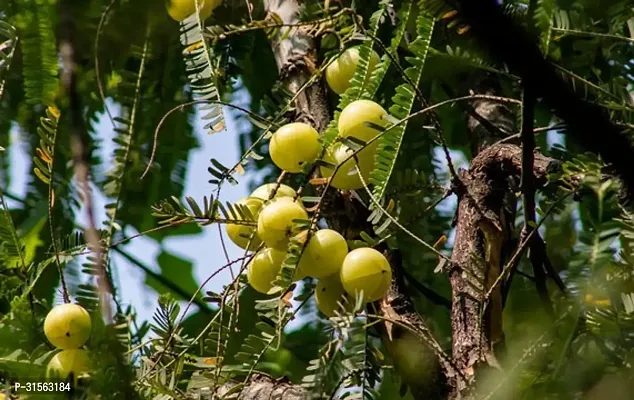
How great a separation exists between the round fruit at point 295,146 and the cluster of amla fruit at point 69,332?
241mm

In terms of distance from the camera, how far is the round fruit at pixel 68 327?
2.71 feet

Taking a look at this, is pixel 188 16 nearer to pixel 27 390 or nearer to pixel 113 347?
pixel 27 390

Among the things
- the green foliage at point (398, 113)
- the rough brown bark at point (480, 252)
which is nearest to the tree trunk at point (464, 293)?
the rough brown bark at point (480, 252)

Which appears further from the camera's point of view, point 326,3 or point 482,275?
point 326,3

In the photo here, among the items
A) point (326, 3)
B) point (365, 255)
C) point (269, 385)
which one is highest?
point (326, 3)

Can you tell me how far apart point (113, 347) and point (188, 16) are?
599 mm

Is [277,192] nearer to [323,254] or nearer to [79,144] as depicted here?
[323,254]

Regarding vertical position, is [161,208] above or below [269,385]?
above

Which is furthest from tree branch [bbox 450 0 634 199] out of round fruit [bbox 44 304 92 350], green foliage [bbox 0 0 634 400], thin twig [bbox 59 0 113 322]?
round fruit [bbox 44 304 92 350]

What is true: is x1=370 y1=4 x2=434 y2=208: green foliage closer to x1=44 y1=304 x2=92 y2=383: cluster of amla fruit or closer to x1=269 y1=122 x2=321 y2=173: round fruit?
x1=269 y1=122 x2=321 y2=173: round fruit

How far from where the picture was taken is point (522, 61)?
0.97 feet

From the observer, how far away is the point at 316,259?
76 centimetres

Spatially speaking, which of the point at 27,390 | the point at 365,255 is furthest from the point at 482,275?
the point at 27,390

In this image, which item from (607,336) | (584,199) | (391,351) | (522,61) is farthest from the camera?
(391,351)
